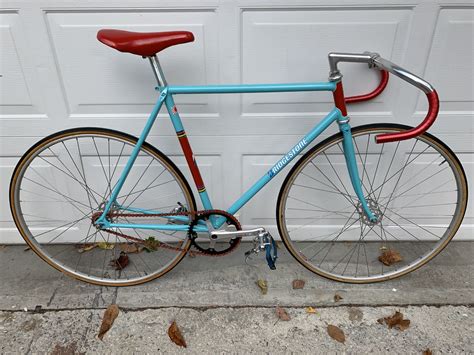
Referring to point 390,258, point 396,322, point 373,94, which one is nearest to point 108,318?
point 396,322

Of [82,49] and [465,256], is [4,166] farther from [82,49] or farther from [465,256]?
[465,256]

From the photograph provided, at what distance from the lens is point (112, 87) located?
81.4 inches

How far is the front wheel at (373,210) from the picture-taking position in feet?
7.48

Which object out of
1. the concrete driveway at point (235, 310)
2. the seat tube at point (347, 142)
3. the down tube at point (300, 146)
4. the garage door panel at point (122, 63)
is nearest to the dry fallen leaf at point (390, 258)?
the concrete driveway at point (235, 310)

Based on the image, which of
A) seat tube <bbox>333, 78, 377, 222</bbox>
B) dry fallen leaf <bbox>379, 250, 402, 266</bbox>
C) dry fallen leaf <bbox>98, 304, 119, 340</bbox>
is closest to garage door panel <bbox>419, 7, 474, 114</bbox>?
seat tube <bbox>333, 78, 377, 222</bbox>

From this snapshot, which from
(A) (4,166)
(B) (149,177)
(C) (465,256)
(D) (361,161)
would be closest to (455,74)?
(D) (361,161)

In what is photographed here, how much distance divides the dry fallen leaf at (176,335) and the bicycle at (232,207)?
379 millimetres

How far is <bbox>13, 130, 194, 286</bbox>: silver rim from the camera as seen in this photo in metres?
2.26

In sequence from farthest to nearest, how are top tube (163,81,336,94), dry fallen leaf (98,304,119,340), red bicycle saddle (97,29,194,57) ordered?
dry fallen leaf (98,304,119,340) → top tube (163,81,336,94) → red bicycle saddle (97,29,194,57)

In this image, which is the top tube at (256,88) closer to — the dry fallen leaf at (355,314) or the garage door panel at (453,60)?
the garage door panel at (453,60)

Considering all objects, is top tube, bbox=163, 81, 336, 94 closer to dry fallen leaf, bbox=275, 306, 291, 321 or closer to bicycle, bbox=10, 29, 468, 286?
bicycle, bbox=10, 29, 468, 286

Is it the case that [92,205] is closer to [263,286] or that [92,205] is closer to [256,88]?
[263,286]

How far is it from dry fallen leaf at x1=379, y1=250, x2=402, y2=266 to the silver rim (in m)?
1.35

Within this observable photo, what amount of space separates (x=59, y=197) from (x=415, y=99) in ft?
7.79
